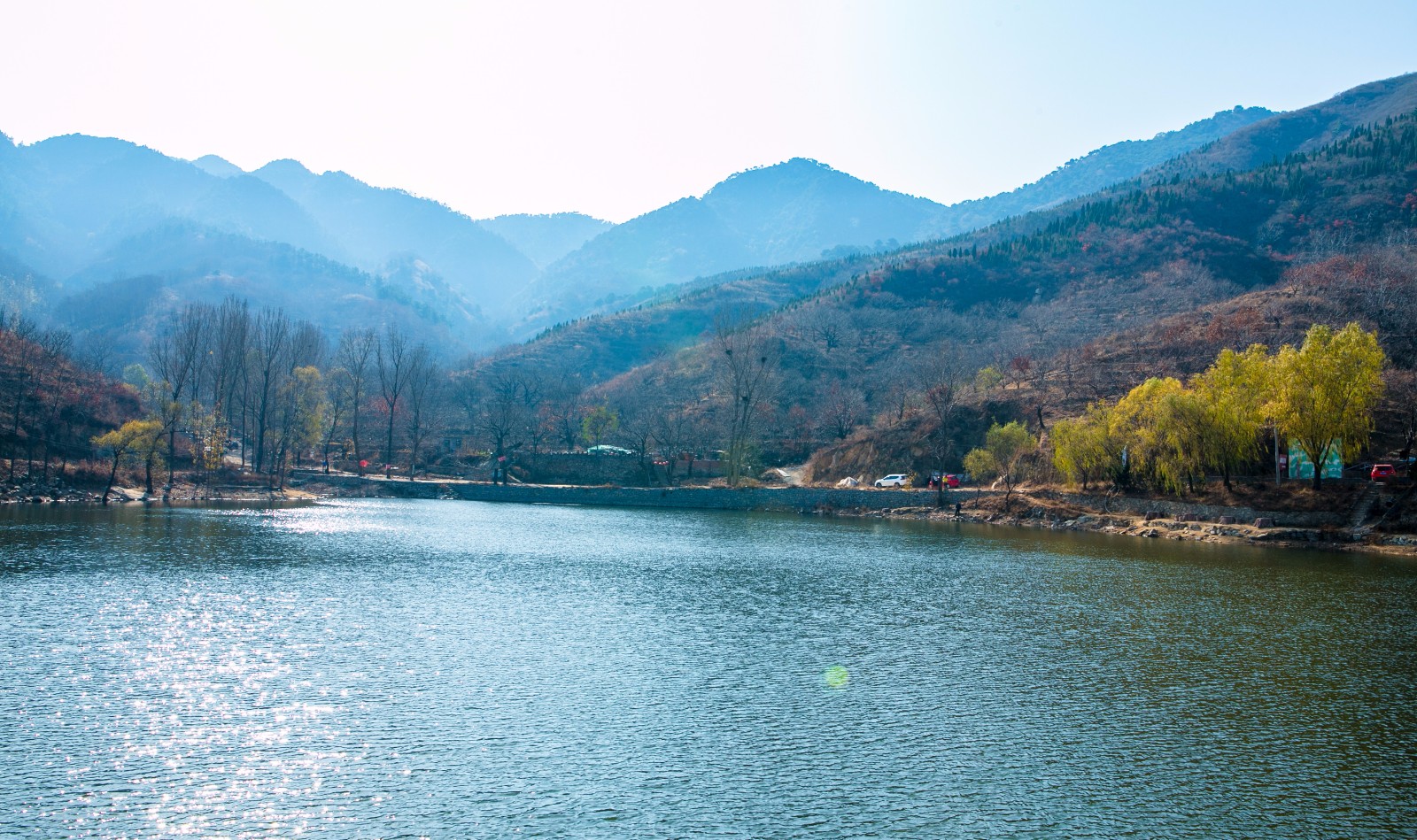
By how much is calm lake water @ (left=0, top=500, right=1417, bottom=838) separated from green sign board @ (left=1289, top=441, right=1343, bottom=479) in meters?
19.3

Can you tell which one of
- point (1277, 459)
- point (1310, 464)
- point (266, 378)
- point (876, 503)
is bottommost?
point (876, 503)

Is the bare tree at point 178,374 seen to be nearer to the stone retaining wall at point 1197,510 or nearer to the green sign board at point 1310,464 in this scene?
the stone retaining wall at point 1197,510

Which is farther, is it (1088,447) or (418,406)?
(418,406)

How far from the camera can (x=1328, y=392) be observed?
173 ft

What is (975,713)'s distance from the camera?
1959 cm

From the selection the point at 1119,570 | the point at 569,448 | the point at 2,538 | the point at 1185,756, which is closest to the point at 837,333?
the point at 569,448

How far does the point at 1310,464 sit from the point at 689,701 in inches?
2255

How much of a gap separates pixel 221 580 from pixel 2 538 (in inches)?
655

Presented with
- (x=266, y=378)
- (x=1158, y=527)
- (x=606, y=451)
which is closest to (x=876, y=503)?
(x=1158, y=527)

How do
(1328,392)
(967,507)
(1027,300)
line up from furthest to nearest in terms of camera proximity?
(1027,300), (967,507), (1328,392)

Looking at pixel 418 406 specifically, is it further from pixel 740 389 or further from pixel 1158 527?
pixel 1158 527

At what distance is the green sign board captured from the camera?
5606cm

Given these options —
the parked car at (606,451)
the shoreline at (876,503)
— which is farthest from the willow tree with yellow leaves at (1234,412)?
the parked car at (606,451)

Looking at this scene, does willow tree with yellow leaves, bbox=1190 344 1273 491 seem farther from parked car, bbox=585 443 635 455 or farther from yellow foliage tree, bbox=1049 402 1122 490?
parked car, bbox=585 443 635 455
